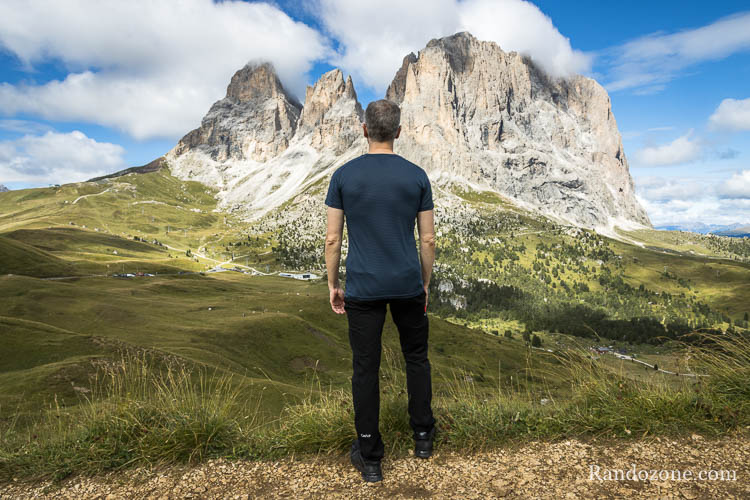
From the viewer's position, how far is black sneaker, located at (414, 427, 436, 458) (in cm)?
675

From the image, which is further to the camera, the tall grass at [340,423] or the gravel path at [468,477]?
the tall grass at [340,423]

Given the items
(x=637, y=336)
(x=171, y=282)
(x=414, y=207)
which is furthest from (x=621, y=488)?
(x=637, y=336)

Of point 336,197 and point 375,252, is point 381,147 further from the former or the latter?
point 375,252

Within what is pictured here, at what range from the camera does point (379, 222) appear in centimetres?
645

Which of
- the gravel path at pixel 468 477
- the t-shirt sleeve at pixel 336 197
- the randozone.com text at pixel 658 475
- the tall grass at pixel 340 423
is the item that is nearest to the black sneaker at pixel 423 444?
the gravel path at pixel 468 477

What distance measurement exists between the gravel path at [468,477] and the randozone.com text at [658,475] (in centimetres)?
4

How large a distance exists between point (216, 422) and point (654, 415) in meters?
7.86

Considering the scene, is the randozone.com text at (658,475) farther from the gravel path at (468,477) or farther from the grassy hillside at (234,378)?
the grassy hillside at (234,378)

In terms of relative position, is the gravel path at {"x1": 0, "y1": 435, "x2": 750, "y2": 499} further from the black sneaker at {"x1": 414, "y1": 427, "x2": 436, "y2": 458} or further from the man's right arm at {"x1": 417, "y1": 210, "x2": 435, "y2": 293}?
the man's right arm at {"x1": 417, "y1": 210, "x2": 435, "y2": 293}

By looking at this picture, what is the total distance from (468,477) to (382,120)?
18.8 ft

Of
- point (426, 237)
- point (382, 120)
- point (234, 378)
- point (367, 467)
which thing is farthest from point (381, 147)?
point (234, 378)

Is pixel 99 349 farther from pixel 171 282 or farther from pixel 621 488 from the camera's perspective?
pixel 171 282

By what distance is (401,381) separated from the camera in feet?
29.3

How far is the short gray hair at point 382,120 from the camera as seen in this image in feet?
21.4
